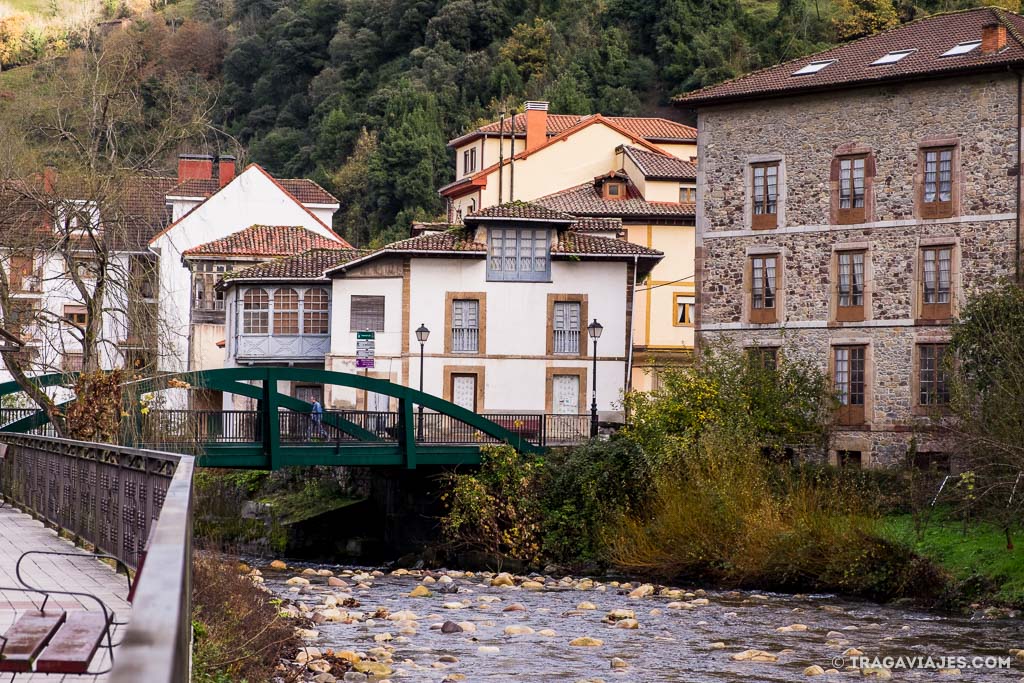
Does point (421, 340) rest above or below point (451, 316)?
below

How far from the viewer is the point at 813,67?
30.4 m

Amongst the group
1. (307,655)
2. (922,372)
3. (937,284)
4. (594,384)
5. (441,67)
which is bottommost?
(307,655)

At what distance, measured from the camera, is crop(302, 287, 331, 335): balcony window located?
1490 inches

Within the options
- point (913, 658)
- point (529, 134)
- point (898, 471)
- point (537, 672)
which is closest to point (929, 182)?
point (898, 471)

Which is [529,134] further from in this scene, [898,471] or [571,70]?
[898,471]

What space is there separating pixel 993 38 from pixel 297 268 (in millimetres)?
18365

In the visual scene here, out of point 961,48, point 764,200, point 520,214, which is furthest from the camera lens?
point 520,214

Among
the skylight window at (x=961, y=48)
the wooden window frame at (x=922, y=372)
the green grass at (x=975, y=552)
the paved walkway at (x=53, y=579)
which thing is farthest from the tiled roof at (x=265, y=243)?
the paved walkway at (x=53, y=579)

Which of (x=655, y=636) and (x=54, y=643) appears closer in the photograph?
(x=54, y=643)

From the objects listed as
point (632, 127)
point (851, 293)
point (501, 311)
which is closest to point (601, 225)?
point (501, 311)

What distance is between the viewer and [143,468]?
11.1 metres

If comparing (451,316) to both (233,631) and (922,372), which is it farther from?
(233,631)

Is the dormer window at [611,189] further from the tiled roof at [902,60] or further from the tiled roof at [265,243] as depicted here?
the tiled roof at [902,60]

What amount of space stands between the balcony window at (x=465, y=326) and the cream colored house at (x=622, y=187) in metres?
3.90
